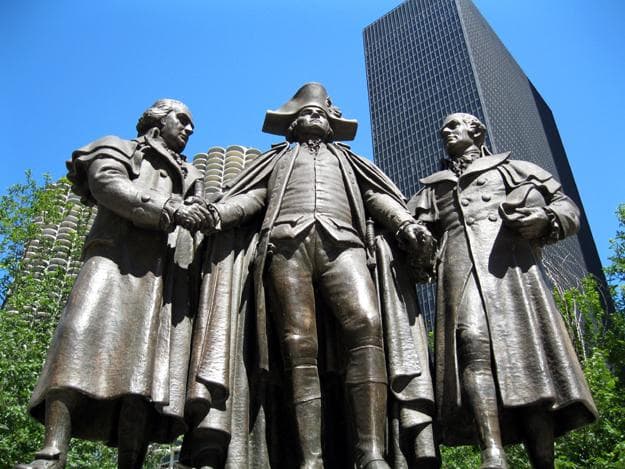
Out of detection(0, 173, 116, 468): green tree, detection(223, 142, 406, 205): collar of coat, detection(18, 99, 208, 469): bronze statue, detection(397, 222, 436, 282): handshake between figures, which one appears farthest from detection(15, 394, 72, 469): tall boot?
detection(0, 173, 116, 468): green tree

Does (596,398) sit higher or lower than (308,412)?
higher

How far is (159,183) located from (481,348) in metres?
3.45

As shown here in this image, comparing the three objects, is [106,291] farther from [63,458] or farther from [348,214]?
[348,214]

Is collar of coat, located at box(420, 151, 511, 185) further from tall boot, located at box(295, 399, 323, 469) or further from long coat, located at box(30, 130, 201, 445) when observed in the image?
tall boot, located at box(295, 399, 323, 469)

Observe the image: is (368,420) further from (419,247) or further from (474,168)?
(474,168)

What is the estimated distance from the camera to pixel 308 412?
5.75 meters

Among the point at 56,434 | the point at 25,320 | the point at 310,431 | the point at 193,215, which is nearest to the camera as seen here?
the point at 56,434

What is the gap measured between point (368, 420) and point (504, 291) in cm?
183

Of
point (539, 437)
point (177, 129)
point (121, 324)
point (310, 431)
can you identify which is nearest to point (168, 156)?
point (177, 129)

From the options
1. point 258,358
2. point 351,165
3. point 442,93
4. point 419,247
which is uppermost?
point 442,93

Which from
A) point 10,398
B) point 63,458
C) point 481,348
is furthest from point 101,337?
point 10,398

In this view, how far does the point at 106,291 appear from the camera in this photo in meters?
5.98

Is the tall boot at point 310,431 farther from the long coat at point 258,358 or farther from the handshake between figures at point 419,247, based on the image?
the handshake between figures at point 419,247

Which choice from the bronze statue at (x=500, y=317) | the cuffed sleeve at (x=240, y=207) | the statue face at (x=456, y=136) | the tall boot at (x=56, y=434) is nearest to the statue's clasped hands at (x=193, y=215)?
the cuffed sleeve at (x=240, y=207)
